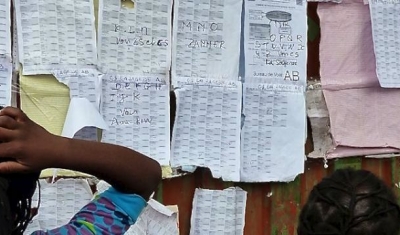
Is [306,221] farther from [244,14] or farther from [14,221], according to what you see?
[244,14]

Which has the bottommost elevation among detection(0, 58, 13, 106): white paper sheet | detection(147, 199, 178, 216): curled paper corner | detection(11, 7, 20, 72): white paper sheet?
detection(147, 199, 178, 216): curled paper corner

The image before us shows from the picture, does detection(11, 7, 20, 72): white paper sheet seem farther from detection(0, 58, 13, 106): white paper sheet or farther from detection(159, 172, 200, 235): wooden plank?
detection(159, 172, 200, 235): wooden plank

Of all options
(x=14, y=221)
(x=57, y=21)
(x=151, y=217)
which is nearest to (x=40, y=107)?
(x=57, y=21)

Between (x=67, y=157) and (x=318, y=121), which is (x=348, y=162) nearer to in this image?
(x=318, y=121)

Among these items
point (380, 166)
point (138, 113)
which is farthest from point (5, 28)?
point (380, 166)

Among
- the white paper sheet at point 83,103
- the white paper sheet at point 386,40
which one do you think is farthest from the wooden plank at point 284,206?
the white paper sheet at point 83,103

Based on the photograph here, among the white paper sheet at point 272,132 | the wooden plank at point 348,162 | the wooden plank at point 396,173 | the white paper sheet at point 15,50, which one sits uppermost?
the white paper sheet at point 15,50

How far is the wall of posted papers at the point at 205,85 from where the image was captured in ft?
8.63

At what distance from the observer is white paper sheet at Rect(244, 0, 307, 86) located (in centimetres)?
293

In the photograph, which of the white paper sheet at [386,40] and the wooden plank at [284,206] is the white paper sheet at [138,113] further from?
the white paper sheet at [386,40]

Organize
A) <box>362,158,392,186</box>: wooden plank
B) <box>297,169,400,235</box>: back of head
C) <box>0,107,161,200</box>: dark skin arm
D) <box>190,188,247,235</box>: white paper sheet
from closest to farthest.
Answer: <box>0,107,161,200</box>: dark skin arm, <box>297,169,400,235</box>: back of head, <box>190,188,247,235</box>: white paper sheet, <box>362,158,392,186</box>: wooden plank

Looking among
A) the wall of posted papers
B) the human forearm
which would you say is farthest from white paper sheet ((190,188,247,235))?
the human forearm

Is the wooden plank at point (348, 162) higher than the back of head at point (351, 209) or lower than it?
lower

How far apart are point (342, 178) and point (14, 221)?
0.64 metres
